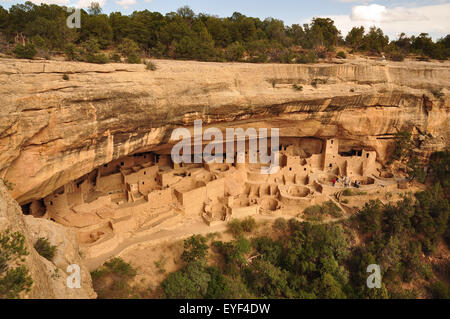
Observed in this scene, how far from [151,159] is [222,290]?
764 cm

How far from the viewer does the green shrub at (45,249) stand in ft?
21.4

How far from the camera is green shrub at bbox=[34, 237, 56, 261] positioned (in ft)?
21.4

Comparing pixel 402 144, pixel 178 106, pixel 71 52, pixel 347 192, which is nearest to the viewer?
pixel 178 106

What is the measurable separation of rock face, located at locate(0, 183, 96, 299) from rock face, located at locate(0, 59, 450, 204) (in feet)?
6.88

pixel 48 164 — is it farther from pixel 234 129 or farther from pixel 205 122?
pixel 234 129

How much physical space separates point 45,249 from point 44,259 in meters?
0.49

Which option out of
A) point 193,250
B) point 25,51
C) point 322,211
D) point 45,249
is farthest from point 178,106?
point 322,211

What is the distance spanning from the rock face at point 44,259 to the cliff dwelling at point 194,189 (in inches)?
153

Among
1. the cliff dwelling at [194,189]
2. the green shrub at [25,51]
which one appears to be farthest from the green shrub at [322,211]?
the green shrub at [25,51]

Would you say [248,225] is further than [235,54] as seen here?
Answer: No

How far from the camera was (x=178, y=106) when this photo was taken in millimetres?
11391

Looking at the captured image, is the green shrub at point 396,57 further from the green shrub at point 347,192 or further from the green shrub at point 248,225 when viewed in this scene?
the green shrub at point 248,225

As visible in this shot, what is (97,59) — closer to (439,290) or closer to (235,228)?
(235,228)
